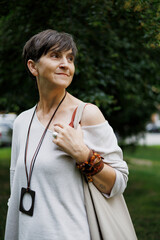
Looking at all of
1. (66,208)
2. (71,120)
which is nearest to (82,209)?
(66,208)

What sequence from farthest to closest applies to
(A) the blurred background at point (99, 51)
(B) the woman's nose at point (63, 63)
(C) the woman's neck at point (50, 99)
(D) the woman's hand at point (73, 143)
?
(A) the blurred background at point (99, 51), (C) the woman's neck at point (50, 99), (B) the woman's nose at point (63, 63), (D) the woman's hand at point (73, 143)

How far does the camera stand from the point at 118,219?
167 centimetres

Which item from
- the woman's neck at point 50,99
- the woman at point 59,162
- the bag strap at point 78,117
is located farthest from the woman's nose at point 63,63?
the bag strap at point 78,117

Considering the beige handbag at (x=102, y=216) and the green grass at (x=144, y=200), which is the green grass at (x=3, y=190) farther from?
the beige handbag at (x=102, y=216)

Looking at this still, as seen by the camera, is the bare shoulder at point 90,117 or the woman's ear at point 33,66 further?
the woman's ear at point 33,66

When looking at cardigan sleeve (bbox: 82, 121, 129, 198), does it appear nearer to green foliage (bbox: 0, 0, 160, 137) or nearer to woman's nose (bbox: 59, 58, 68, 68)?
woman's nose (bbox: 59, 58, 68, 68)

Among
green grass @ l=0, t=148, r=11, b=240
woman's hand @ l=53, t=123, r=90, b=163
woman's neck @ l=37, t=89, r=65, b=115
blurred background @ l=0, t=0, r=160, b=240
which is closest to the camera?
woman's hand @ l=53, t=123, r=90, b=163

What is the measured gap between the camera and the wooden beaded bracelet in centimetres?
157

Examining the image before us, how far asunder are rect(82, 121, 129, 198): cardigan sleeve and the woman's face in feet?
1.04

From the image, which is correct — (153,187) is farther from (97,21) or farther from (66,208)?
(66,208)

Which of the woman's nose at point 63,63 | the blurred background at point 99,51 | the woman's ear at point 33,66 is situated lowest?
the blurred background at point 99,51

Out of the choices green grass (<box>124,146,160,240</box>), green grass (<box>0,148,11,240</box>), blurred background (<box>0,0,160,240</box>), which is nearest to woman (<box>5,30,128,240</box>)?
blurred background (<box>0,0,160,240</box>)

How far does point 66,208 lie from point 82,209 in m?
0.09

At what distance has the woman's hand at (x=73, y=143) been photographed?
1.57 metres
